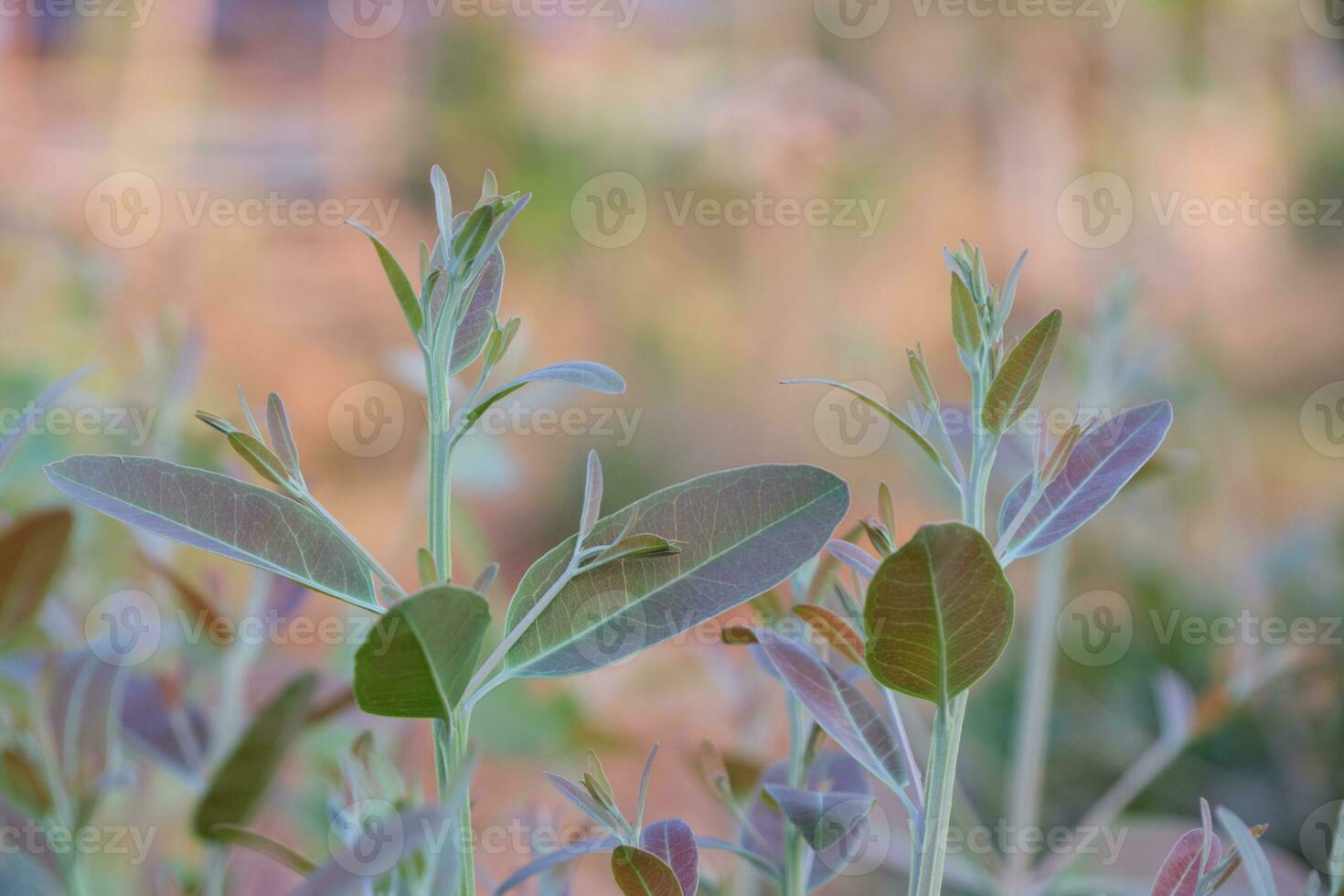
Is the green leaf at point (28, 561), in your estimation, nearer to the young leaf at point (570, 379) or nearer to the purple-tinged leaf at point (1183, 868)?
the young leaf at point (570, 379)

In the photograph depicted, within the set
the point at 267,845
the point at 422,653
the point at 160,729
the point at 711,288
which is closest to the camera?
the point at 422,653

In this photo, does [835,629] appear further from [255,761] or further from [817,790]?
[255,761]

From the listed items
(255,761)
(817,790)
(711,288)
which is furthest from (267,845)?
(711,288)

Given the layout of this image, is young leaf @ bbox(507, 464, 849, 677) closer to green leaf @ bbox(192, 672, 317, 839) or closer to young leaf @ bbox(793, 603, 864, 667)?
young leaf @ bbox(793, 603, 864, 667)

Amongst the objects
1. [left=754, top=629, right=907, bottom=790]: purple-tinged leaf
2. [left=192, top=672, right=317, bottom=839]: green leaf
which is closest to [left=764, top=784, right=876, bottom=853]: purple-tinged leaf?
[left=754, top=629, right=907, bottom=790]: purple-tinged leaf

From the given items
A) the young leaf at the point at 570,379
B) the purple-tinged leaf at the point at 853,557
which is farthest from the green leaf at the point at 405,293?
the purple-tinged leaf at the point at 853,557

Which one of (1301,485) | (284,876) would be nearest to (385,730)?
(284,876)

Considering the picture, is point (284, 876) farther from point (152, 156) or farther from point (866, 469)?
point (866, 469)
